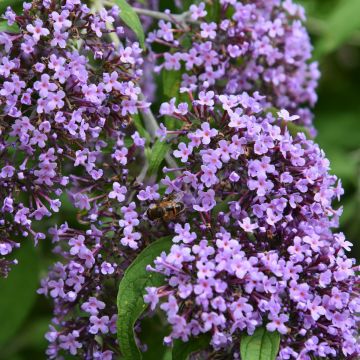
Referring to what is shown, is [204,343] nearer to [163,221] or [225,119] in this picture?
[163,221]

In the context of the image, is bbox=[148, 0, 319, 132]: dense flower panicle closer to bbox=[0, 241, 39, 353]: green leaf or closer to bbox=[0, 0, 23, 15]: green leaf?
bbox=[0, 0, 23, 15]: green leaf

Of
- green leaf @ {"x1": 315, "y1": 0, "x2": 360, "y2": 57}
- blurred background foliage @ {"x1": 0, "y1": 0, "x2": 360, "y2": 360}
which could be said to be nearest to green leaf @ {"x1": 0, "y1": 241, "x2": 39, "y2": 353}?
blurred background foliage @ {"x1": 0, "y1": 0, "x2": 360, "y2": 360}

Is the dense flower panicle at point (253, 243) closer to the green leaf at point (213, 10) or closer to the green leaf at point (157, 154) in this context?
the green leaf at point (157, 154)

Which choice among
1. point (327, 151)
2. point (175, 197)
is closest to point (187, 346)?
point (175, 197)

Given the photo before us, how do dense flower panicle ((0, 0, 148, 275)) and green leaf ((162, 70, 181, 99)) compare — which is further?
green leaf ((162, 70, 181, 99))

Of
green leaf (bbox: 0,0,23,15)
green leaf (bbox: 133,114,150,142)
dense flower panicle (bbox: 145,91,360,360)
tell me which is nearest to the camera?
dense flower panicle (bbox: 145,91,360,360)

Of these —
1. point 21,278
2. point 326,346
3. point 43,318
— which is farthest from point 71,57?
point 43,318

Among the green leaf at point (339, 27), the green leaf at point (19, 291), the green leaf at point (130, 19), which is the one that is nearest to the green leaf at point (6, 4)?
the green leaf at point (130, 19)

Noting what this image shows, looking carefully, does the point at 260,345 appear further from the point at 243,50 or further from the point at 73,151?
the point at 243,50
